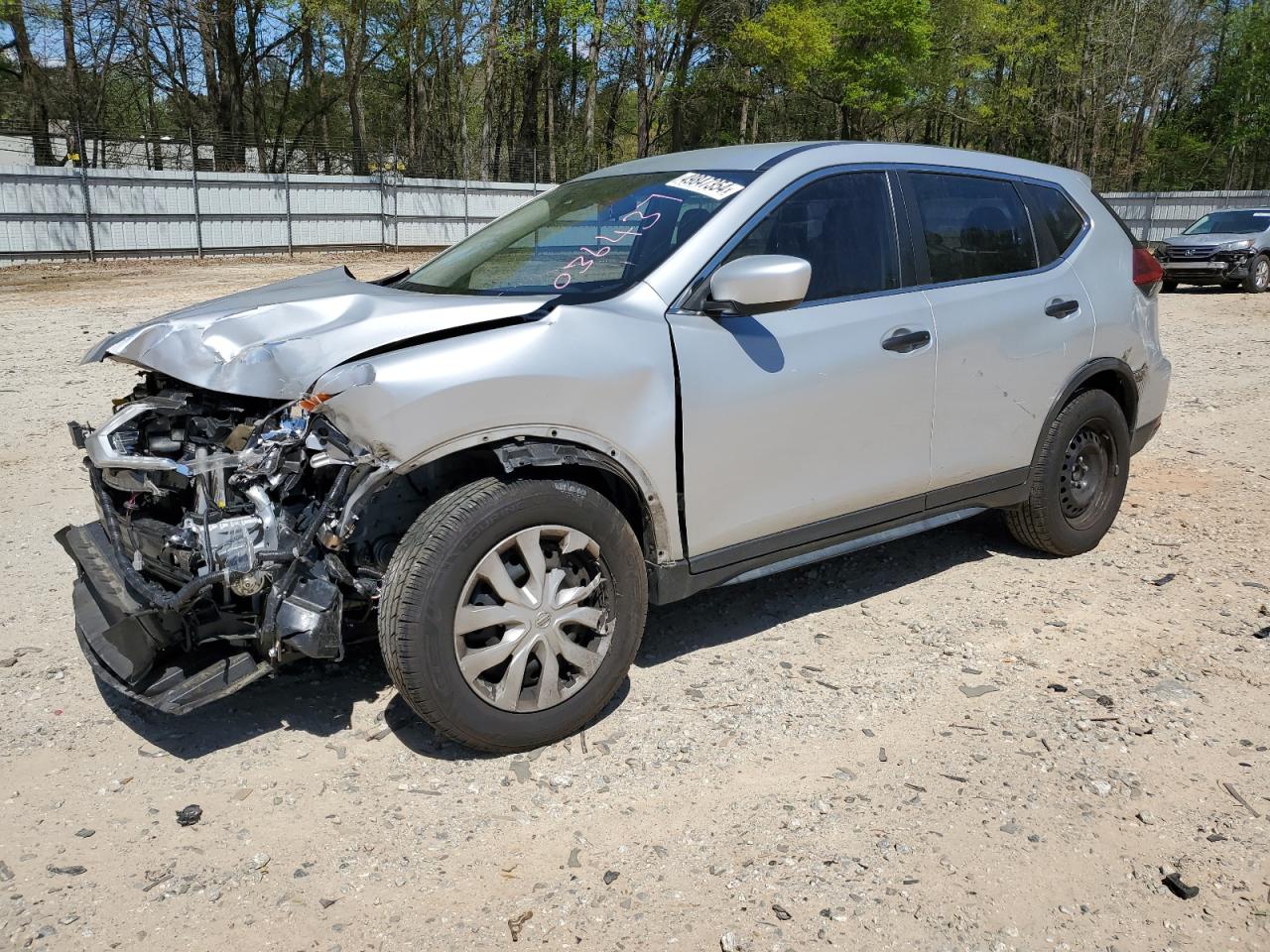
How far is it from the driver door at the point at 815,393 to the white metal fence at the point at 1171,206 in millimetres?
33474

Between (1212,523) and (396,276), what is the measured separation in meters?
4.46

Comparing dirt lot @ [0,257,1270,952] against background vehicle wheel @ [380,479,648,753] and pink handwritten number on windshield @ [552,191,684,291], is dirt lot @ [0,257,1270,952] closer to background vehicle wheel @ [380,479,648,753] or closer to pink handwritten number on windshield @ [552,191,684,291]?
background vehicle wheel @ [380,479,648,753]

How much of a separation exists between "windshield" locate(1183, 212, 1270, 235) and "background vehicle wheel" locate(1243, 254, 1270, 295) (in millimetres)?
588

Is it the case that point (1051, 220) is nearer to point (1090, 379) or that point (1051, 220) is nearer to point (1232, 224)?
point (1090, 379)

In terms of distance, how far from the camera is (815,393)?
3756 mm

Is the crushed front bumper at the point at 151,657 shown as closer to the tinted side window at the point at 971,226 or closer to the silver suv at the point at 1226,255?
the tinted side window at the point at 971,226

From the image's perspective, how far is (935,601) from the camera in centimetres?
464

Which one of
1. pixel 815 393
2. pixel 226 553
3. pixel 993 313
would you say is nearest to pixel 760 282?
pixel 815 393

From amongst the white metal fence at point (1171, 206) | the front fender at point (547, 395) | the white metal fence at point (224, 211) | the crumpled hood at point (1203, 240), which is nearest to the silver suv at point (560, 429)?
the front fender at point (547, 395)

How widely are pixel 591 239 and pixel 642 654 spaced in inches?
63.5

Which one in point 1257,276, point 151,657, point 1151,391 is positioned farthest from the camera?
point 1257,276

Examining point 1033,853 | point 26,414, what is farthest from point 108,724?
point 26,414

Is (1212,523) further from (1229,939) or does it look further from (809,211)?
(1229,939)

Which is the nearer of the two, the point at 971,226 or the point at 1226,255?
the point at 971,226
